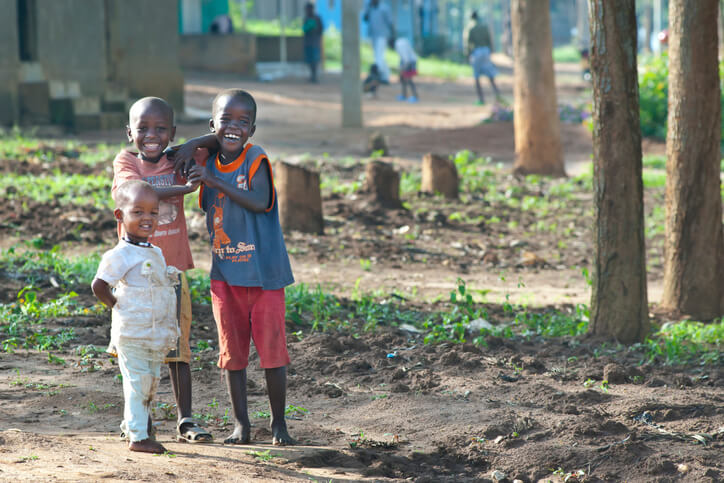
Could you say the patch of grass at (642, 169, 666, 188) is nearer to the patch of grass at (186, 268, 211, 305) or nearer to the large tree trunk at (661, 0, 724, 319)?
the large tree trunk at (661, 0, 724, 319)

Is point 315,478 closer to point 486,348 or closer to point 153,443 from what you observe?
point 153,443

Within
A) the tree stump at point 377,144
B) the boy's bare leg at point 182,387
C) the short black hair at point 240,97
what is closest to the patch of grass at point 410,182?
the tree stump at point 377,144

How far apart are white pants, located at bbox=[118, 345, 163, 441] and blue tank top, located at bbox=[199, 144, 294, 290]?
0.50 metres

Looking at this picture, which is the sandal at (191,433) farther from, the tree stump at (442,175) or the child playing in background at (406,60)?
the child playing in background at (406,60)

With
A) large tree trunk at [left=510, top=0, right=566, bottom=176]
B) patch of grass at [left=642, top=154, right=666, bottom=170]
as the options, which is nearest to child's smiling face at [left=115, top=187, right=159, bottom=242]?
large tree trunk at [left=510, top=0, right=566, bottom=176]

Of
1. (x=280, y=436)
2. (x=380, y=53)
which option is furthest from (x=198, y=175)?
(x=380, y=53)

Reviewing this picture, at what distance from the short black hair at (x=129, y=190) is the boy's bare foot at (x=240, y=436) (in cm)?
110

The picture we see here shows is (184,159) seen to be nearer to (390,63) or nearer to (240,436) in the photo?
(240,436)

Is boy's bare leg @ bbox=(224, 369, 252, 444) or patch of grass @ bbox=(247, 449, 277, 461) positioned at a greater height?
boy's bare leg @ bbox=(224, 369, 252, 444)

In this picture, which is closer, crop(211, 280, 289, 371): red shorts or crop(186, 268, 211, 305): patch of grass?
crop(211, 280, 289, 371): red shorts

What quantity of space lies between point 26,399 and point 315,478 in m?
1.70

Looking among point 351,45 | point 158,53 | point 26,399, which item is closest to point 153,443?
point 26,399

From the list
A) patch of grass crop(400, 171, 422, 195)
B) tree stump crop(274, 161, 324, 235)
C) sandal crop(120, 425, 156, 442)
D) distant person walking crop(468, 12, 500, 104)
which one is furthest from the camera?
distant person walking crop(468, 12, 500, 104)

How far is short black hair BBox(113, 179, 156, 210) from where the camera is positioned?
12.0ft
